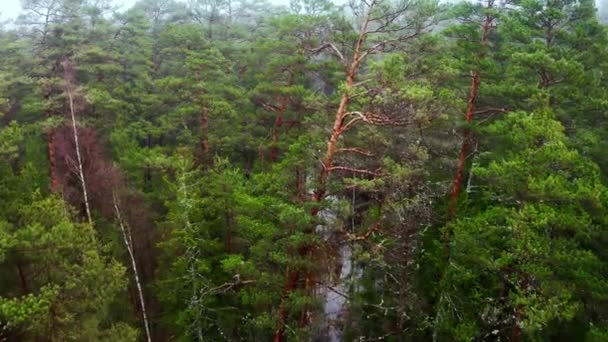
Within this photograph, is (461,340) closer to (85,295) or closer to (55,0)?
(85,295)

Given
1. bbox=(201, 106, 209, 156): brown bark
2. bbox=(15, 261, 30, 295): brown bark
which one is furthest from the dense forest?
bbox=(201, 106, 209, 156): brown bark

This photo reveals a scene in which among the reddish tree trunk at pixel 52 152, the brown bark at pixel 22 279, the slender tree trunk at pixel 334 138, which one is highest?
the slender tree trunk at pixel 334 138

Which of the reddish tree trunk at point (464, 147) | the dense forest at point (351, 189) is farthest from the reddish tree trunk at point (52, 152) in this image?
the reddish tree trunk at point (464, 147)

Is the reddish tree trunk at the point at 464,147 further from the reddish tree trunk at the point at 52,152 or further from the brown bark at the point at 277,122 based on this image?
the reddish tree trunk at the point at 52,152

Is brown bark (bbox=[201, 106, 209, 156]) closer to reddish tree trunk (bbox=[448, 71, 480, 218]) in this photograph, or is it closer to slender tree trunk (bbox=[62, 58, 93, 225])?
slender tree trunk (bbox=[62, 58, 93, 225])

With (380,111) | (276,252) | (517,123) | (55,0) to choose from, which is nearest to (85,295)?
(276,252)

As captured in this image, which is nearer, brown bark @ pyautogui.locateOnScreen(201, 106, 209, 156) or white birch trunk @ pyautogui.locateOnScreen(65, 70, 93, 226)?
white birch trunk @ pyautogui.locateOnScreen(65, 70, 93, 226)
